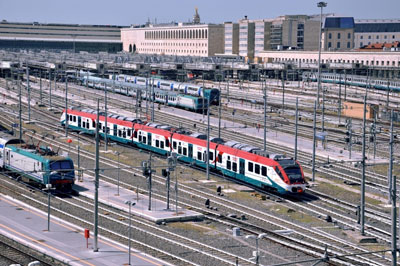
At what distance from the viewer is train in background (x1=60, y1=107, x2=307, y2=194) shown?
1806 inches

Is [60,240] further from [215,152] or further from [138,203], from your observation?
[215,152]

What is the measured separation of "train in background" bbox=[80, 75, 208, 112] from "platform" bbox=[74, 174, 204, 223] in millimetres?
30114

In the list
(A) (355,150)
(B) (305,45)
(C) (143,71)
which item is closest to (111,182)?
(A) (355,150)

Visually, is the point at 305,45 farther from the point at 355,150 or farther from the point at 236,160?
the point at 236,160

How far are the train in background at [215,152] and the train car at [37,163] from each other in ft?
28.4

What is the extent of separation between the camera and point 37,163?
46.7m

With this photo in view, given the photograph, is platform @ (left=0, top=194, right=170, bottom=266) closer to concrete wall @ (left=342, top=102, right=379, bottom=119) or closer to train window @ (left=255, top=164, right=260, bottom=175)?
train window @ (left=255, top=164, right=260, bottom=175)

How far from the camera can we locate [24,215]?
4066 cm

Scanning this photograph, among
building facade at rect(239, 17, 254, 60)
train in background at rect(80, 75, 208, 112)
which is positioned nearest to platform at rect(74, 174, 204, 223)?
train in background at rect(80, 75, 208, 112)

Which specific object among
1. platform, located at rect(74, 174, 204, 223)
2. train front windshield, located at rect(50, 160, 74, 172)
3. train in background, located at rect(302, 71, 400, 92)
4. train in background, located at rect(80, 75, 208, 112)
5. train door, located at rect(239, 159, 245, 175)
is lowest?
platform, located at rect(74, 174, 204, 223)

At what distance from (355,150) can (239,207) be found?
2652cm

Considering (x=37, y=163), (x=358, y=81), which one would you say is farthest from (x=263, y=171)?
(x=358, y=81)

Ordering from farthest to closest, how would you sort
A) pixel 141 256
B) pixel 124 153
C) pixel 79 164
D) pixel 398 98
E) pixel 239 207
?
pixel 398 98 < pixel 124 153 < pixel 79 164 < pixel 239 207 < pixel 141 256

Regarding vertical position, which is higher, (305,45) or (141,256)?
(305,45)
